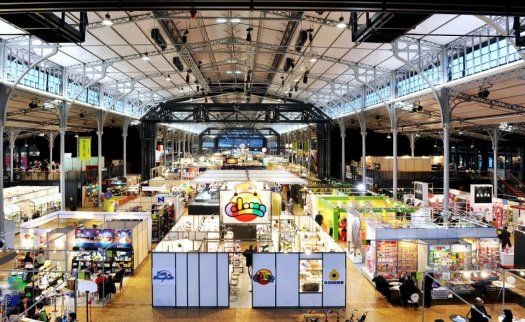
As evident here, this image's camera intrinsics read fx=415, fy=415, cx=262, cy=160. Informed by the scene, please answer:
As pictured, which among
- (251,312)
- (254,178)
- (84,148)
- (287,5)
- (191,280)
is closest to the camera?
(287,5)

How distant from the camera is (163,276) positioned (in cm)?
1075

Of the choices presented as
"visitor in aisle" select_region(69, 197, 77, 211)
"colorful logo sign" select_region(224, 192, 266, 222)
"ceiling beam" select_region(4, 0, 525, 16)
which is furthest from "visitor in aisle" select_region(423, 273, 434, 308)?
"visitor in aisle" select_region(69, 197, 77, 211)

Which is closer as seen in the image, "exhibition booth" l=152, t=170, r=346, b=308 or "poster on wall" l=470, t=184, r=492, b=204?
"exhibition booth" l=152, t=170, r=346, b=308

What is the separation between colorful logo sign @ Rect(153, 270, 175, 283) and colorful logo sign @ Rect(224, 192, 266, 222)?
215cm

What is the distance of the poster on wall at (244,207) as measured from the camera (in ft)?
35.7

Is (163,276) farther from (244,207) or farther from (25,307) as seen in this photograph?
(25,307)

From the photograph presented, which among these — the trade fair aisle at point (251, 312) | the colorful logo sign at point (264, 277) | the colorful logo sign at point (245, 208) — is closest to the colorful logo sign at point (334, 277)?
the trade fair aisle at point (251, 312)

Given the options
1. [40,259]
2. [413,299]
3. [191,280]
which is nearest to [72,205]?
[40,259]

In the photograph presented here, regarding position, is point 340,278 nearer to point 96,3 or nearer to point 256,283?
point 256,283

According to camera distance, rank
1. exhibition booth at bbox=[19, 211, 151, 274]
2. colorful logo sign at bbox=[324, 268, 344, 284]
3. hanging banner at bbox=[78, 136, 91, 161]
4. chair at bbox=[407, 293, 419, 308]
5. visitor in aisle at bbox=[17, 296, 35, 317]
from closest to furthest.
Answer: visitor in aisle at bbox=[17, 296, 35, 317]
chair at bbox=[407, 293, 419, 308]
colorful logo sign at bbox=[324, 268, 344, 284]
exhibition booth at bbox=[19, 211, 151, 274]
hanging banner at bbox=[78, 136, 91, 161]

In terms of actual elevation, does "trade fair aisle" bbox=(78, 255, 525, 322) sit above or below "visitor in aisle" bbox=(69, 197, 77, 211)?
below

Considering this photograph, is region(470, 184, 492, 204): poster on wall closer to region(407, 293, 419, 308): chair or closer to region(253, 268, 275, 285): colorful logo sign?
region(407, 293, 419, 308): chair

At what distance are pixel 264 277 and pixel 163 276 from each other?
2617mm

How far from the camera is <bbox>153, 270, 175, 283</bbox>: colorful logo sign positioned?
10.8 metres
